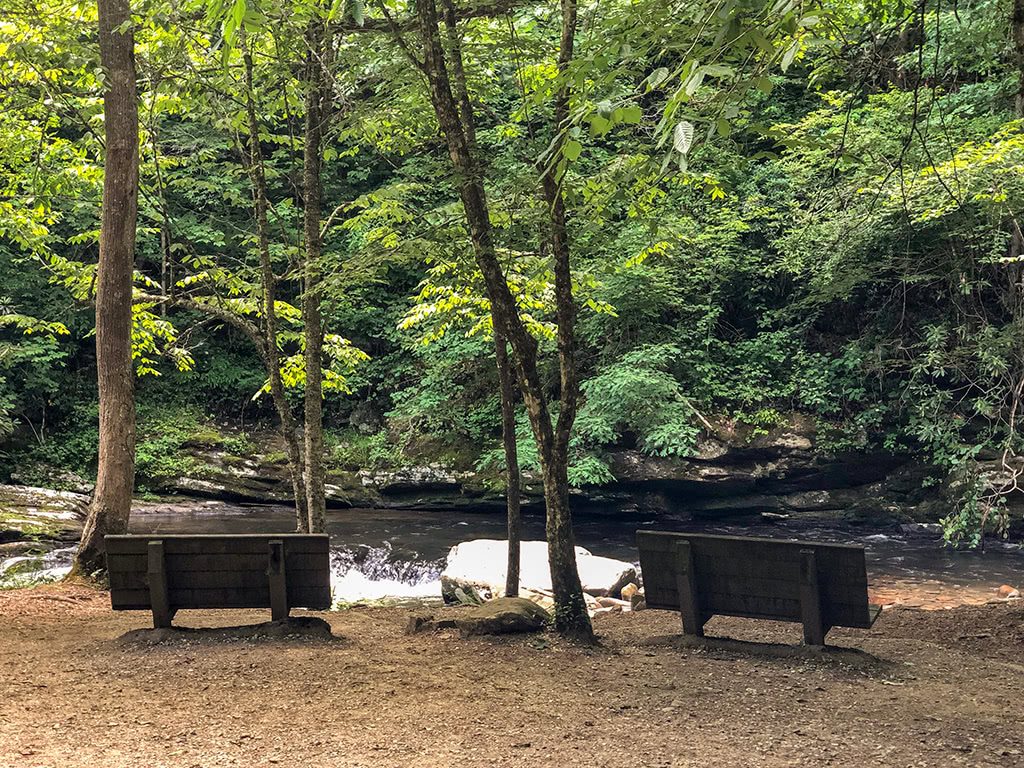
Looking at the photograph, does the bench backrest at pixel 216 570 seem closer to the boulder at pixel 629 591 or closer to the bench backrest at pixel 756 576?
the bench backrest at pixel 756 576

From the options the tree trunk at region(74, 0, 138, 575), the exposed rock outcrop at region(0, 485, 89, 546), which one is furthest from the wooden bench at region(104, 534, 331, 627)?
the exposed rock outcrop at region(0, 485, 89, 546)

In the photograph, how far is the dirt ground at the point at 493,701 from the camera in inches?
142

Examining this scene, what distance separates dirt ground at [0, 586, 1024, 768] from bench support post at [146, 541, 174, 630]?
0.23m

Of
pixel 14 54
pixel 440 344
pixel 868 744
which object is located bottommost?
pixel 868 744

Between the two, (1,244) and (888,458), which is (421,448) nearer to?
(888,458)

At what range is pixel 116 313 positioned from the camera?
8.38 metres

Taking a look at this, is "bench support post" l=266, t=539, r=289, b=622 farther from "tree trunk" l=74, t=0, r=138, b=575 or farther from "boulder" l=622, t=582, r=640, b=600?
"boulder" l=622, t=582, r=640, b=600

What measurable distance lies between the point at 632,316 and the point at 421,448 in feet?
17.1

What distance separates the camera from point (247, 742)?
3.73 meters

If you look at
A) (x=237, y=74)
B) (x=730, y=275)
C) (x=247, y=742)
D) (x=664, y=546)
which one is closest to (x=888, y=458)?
(x=730, y=275)

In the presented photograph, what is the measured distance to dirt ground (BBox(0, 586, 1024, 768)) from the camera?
362 centimetres

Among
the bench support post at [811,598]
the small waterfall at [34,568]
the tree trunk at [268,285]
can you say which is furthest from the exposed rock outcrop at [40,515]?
the bench support post at [811,598]

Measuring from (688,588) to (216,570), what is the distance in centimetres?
334

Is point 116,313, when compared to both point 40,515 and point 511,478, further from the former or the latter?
point 40,515
